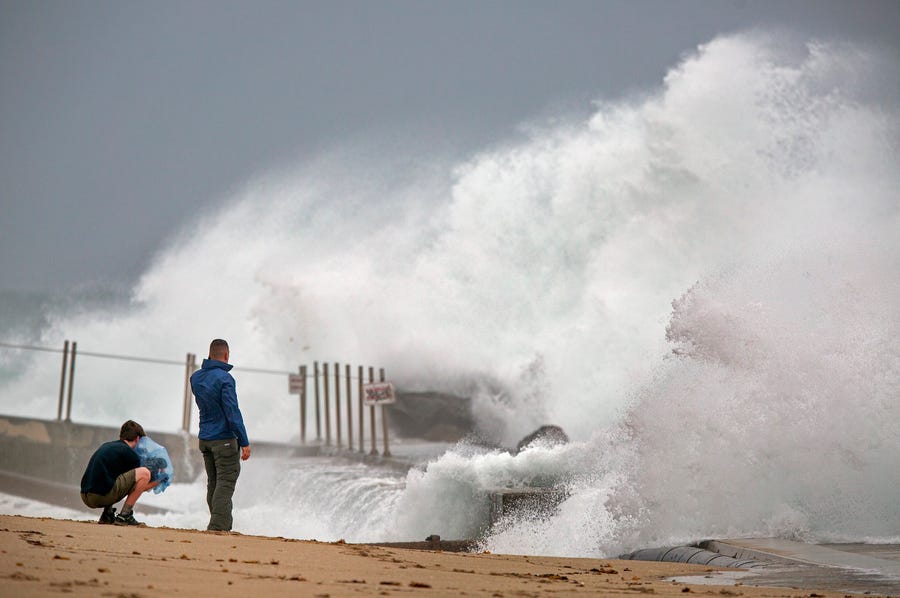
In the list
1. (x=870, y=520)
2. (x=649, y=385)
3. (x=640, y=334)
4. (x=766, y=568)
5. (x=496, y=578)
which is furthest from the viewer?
(x=640, y=334)

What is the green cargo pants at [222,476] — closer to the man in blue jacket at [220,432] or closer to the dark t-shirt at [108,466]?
the man in blue jacket at [220,432]

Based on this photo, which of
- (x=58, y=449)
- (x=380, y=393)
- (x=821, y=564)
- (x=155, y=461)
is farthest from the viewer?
(x=58, y=449)

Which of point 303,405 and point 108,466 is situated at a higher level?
point 303,405

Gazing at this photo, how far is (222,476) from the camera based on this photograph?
8.11 meters

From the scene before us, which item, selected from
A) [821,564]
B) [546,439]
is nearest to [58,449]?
[546,439]

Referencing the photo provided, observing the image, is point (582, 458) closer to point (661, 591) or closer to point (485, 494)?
point (485, 494)

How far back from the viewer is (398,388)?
4369 cm

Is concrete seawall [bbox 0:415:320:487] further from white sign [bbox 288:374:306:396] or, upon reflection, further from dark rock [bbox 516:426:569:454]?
dark rock [bbox 516:426:569:454]

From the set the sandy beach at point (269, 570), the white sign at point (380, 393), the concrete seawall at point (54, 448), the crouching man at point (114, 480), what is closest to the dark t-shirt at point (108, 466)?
the crouching man at point (114, 480)

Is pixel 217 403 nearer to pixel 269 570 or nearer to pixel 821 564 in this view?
pixel 269 570

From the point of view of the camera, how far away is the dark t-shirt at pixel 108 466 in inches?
317

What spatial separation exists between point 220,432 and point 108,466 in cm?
91

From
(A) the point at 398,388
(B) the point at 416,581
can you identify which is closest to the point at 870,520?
(B) the point at 416,581

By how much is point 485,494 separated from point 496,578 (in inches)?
244
